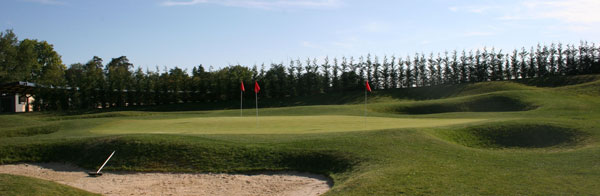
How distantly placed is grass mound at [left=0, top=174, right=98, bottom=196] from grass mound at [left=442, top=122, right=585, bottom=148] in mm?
14041

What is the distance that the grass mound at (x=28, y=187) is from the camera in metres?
9.09

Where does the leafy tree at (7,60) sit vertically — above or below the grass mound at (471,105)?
above

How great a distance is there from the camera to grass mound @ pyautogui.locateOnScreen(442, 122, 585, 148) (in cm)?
1684

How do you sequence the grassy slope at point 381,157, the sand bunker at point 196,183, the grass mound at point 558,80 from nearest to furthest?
the grassy slope at point 381,157
the sand bunker at point 196,183
the grass mound at point 558,80

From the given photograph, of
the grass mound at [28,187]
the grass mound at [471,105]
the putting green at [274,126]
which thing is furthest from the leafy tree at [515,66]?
the grass mound at [28,187]

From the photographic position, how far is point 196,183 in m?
12.5

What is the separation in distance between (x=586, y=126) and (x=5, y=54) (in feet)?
256

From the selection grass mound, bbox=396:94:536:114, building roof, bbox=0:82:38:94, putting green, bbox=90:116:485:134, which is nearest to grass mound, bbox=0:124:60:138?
putting green, bbox=90:116:485:134

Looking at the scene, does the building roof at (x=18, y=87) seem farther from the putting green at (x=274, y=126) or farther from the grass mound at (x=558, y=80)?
the grass mound at (x=558, y=80)

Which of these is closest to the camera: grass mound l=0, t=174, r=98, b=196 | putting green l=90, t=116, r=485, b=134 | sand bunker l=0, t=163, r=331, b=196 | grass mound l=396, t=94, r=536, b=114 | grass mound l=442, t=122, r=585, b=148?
grass mound l=0, t=174, r=98, b=196

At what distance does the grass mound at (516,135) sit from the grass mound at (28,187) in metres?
14.0

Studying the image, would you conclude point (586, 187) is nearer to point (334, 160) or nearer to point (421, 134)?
point (334, 160)

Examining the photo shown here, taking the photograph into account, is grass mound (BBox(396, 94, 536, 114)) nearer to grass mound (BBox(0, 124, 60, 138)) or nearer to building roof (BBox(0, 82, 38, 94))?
grass mound (BBox(0, 124, 60, 138))

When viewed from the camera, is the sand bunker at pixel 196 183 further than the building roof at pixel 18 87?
No
